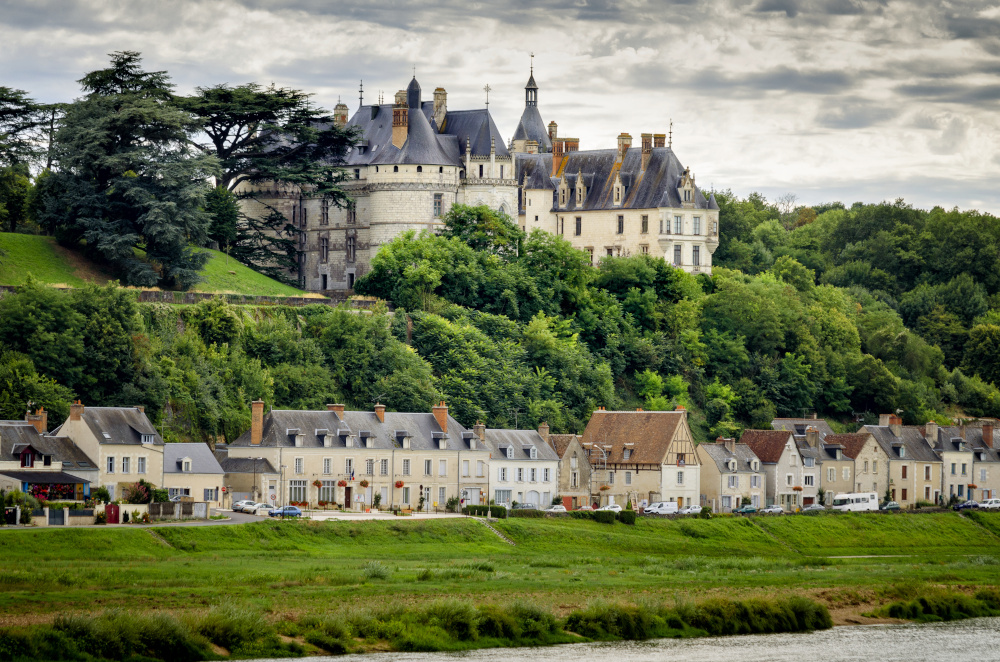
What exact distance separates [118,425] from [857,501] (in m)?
39.9

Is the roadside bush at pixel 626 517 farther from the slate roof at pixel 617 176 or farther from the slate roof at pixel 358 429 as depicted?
the slate roof at pixel 617 176

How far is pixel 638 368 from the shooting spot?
102 m

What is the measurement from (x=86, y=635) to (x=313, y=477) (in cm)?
3276

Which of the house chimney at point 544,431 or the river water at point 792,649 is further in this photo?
the house chimney at point 544,431

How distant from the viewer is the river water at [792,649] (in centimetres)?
4641

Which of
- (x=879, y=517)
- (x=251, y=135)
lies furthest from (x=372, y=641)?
(x=251, y=135)

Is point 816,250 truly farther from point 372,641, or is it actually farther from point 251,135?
point 372,641

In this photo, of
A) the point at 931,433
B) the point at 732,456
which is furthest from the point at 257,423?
the point at 931,433

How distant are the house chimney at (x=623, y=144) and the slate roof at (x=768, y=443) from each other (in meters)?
26.8

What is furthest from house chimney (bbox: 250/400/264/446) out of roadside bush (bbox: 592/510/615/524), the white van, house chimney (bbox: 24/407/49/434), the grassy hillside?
the white van

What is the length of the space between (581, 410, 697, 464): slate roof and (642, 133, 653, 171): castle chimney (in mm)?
27754

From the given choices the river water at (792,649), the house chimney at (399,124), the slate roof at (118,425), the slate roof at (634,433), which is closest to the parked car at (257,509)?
the slate roof at (118,425)

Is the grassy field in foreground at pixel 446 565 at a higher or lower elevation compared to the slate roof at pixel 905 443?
lower

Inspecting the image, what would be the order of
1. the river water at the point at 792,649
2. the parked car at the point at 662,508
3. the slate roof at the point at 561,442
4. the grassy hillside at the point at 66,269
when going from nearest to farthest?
the river water at the point at 792,649, the parked car at the point at 662,508, the grassy hillside at the point at 66,269, the slate roof at the point at 561,442
